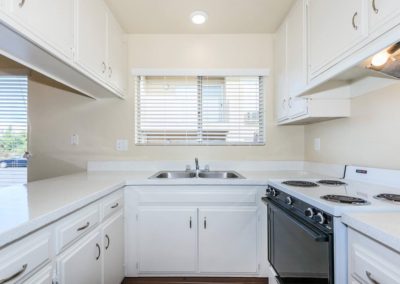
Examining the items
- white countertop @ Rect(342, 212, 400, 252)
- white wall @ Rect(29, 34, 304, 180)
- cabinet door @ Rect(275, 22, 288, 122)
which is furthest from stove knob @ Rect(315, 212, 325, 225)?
white wall @ Rect(29, 34, 304, 180)

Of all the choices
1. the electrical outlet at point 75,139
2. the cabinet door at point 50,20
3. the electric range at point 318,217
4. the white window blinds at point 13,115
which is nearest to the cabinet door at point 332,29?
the electric range at point 318,217

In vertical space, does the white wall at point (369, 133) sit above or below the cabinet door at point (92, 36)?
below

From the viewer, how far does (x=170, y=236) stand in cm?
186

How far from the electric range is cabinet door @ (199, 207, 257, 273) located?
0.18 metres

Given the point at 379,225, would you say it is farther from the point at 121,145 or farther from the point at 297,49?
the point at 121,145

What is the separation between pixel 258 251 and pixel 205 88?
167 centimetres

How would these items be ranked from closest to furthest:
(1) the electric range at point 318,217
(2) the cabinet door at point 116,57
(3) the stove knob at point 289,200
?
(1) the electric range at point 318,217 → (3) the stove knob at point 289,200 → (2) the cabinet door at point 116,57

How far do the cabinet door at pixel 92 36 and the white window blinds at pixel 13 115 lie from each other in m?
1.26

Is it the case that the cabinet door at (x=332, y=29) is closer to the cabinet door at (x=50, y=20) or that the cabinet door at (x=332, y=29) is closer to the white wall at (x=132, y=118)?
the white wall at (x=132, y=118)

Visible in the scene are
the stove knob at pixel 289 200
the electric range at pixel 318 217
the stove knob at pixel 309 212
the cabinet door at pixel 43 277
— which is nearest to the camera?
the cabinet door at pixel 43 277

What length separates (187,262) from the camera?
6.11ft

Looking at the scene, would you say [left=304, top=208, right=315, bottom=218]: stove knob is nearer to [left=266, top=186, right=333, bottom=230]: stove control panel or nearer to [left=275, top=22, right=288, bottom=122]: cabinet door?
[left=266, top=186, right=333, bottom=230]: stove control panel

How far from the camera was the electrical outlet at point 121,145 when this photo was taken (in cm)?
247

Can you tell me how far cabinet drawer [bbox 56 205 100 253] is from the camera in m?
1.04
